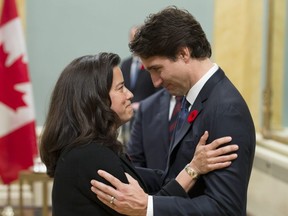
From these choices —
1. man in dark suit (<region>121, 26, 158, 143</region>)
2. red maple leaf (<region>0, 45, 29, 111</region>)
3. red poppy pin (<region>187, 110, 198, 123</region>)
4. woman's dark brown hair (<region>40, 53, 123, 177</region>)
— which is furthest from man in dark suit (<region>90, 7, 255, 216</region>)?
man in dark suit (<region>121, 26, 158, 143</region>)

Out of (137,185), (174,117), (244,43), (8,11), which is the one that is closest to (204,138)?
(137,185)

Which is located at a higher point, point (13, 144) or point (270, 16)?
point (270, 16)

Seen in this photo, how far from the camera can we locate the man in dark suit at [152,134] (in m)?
3.50

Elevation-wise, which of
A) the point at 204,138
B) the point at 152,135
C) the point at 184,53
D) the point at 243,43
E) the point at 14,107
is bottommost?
the point at 14,107

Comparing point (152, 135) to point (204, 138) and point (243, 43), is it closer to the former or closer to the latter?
point (204, 138)

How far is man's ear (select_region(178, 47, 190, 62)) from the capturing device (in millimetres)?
2471

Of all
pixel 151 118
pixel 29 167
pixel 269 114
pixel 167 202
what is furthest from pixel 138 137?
pixel 269 114

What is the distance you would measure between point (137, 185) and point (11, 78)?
3161 millimetres

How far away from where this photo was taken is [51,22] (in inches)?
265

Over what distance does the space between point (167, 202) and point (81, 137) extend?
0.38m

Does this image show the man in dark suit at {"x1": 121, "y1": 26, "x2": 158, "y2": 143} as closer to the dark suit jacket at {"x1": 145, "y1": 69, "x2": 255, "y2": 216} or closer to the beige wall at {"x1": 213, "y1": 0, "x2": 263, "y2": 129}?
the beige wall at {"x1": 213, "y1": 0, "x2": 263, "y2": 129}

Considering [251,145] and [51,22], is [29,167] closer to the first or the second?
[51,22]

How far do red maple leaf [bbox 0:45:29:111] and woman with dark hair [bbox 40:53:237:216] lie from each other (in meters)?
2.86

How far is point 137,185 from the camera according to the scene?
2348mm
